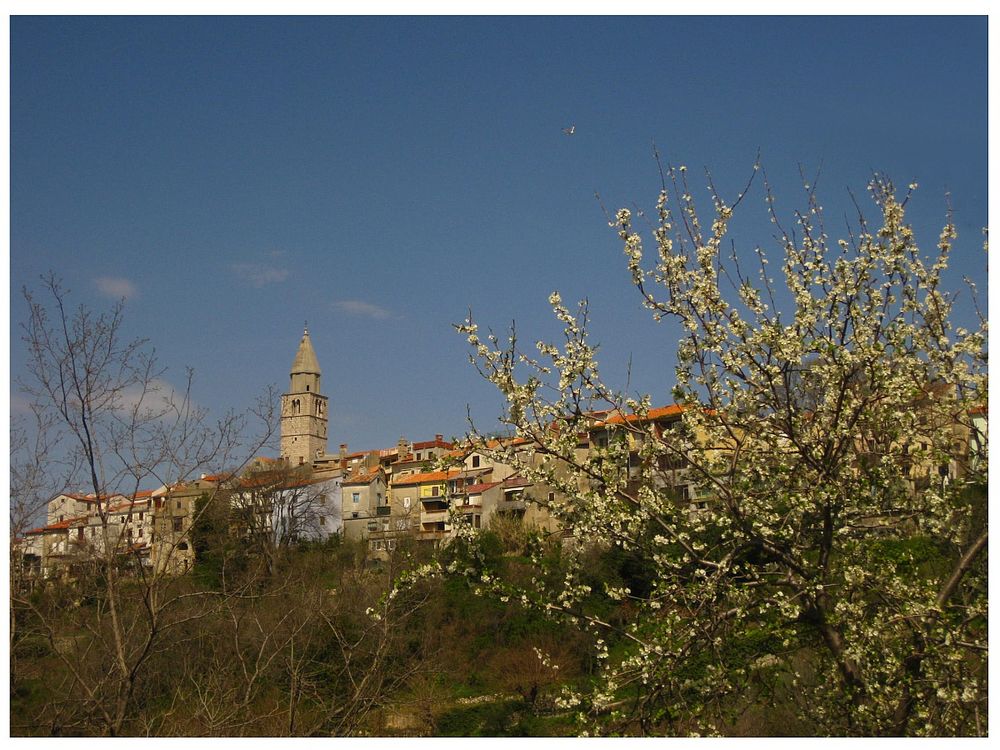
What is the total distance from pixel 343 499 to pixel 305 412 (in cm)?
4903

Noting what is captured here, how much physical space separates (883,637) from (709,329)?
2.07 meters

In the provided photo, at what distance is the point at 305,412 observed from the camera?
102 m

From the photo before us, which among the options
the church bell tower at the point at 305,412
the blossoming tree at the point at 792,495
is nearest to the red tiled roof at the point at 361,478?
the church bell tower at the point at 305,412

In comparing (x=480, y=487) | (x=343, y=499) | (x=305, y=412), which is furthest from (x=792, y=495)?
(x=305, y=412)

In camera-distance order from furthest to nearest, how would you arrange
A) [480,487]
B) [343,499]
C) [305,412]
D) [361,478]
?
[305,412] < [361,478] < [343,499] < [480,487]

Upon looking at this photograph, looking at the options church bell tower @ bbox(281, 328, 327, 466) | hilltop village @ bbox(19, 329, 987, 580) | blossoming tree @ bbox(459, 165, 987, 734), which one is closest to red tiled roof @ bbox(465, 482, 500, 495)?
hilltop village @ bbox(19, 329, 987, 580)

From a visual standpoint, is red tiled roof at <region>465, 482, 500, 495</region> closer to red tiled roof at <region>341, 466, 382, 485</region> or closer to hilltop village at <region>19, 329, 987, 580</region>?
hilltop village at <region>19, 329, 987, 580</region>

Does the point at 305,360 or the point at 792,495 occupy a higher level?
the point at 305,360

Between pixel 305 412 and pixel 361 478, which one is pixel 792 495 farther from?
pixel 305 412

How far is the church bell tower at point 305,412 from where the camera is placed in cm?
10031

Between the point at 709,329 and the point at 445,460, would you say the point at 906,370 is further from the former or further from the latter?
the point at 445,460

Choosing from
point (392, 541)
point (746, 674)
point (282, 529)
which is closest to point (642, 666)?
point (746, 674)

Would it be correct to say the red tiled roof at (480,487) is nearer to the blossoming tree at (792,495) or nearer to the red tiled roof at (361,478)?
the red tiled roof at (361,478)

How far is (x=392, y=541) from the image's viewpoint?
117 feet
